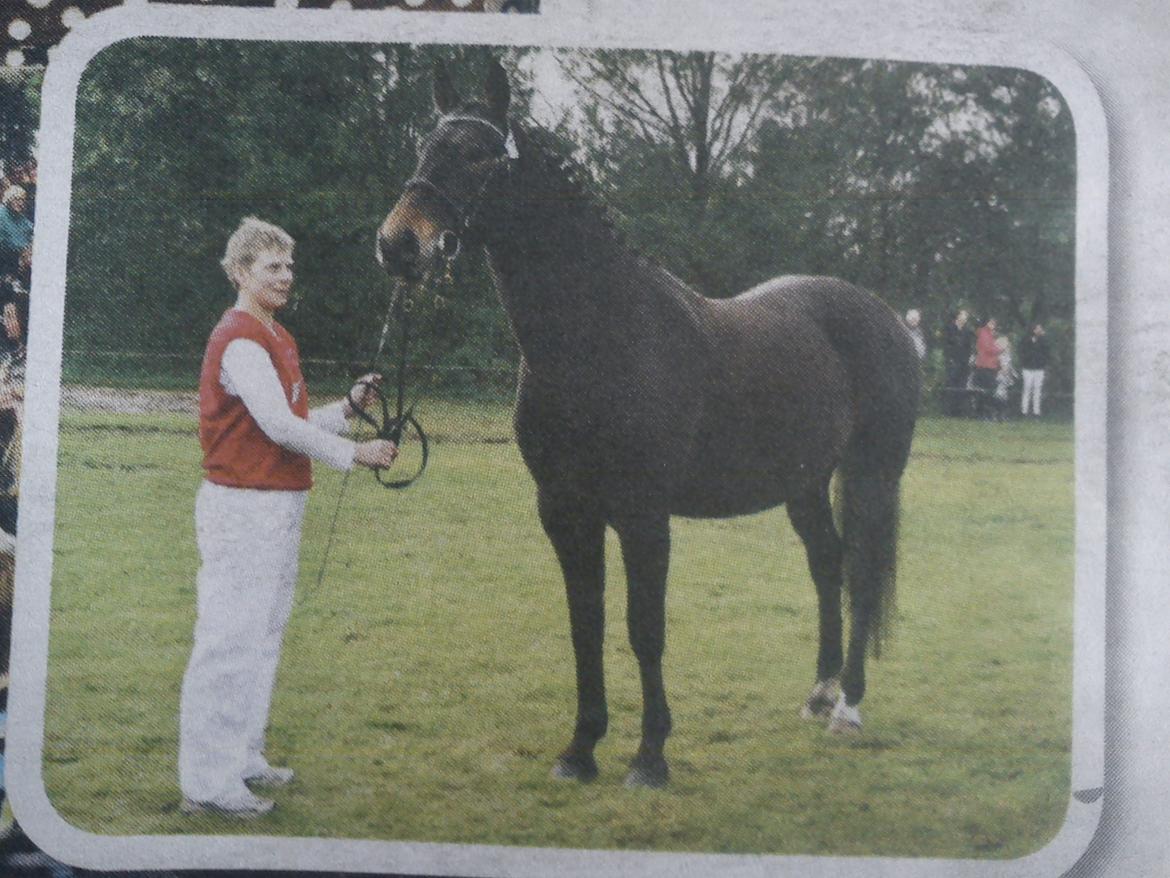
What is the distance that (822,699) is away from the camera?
9.47 ft

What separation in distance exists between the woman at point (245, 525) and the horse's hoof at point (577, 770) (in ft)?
2.38

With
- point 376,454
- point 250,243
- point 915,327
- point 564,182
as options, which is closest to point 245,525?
point 376,454

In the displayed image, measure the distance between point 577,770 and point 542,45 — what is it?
195 centimetres

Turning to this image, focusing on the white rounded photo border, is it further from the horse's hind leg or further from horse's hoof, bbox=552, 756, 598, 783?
the horse's hind leg

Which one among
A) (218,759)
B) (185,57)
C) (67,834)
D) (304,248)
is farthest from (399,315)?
(67,834)

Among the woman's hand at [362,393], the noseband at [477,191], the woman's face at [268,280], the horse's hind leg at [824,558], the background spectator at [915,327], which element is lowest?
the horse's hind leg at [824,558]

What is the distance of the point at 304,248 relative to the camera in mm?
2891

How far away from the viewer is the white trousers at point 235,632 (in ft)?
9.23

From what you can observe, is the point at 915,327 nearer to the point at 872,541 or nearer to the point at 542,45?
the point at 872,541

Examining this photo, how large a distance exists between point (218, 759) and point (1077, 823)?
230 centimetres

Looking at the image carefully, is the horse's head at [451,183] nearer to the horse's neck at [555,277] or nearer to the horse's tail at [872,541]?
the horse's neck at [555,277]

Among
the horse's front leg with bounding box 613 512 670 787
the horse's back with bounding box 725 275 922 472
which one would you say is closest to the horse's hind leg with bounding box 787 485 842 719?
the horse's back with bounding box 725 275 922 472

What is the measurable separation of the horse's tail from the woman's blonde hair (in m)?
1.67

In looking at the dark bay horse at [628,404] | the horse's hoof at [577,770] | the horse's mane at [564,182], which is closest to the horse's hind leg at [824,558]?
the dark bay horse at [628,404]
